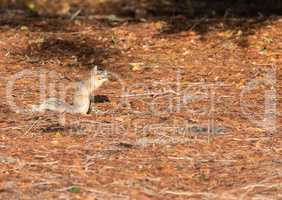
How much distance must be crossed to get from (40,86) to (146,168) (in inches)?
106

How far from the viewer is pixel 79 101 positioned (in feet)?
24.4

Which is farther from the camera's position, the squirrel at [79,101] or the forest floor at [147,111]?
the squirrel at [79,101]

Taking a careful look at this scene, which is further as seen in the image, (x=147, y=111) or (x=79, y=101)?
(x=147, y=111)

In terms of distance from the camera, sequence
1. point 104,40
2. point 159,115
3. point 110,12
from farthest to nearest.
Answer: point 110,12 < point 104,40 < point 159,115

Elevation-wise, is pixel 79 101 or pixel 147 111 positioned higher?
pixel 79 101

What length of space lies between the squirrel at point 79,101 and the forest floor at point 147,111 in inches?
4.0

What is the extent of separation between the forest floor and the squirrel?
0.10 m

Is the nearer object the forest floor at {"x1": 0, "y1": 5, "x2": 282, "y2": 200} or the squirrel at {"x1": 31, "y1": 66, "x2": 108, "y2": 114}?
the forest floor at {"x1": 0, "y1": 5, "x2": 282, "y2": 200}

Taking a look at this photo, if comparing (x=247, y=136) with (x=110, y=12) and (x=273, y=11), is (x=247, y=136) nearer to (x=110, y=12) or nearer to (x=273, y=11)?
(x=273, y=11)

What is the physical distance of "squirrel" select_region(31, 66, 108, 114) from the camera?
24.4 feet

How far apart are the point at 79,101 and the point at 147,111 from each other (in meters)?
0.66

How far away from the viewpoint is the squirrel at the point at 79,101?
743cm

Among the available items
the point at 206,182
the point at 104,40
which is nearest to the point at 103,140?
the point at 206,182

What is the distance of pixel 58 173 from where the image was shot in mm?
5902
